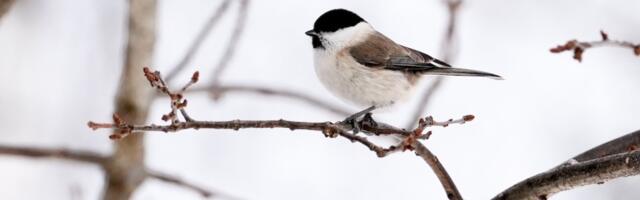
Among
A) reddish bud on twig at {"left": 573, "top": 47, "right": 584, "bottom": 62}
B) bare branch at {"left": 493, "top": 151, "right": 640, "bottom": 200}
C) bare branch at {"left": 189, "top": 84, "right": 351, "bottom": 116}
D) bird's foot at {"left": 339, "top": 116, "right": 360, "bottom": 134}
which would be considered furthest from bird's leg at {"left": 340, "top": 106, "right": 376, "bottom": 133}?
reddish bud on twig at {"left": 573, "top": 47, "right": 584, "bottom": 62}

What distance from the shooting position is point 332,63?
2.42 meters

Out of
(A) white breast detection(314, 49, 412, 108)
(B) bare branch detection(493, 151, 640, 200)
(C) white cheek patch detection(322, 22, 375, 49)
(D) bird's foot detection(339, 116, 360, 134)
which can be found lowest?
(B) bare branch detection(493, 151, 640, 200)

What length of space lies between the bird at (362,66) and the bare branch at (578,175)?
30.3 inches

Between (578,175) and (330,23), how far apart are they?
116cm

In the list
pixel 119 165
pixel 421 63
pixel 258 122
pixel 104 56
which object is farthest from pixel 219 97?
pixel 104 56

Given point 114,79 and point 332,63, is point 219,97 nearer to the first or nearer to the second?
point 332,63

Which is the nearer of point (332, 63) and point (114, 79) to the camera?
point (332, 63)

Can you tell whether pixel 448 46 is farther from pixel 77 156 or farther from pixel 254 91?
pixel 77 156

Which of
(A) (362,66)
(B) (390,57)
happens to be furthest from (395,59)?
(A) (362,66)

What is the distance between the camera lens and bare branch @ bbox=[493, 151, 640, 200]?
4.66 feet

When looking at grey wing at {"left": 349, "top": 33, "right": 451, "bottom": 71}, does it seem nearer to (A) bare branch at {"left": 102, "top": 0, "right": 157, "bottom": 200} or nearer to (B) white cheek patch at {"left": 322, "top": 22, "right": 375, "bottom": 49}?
(B) white cheek patch at {"left": 322, "top": 22, "right": 375, "bottom": 49}

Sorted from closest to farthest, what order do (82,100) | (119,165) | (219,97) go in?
(119,165)
(219,97)
(82,100)

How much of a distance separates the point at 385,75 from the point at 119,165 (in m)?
0.84

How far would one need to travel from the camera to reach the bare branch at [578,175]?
142 centimetres
